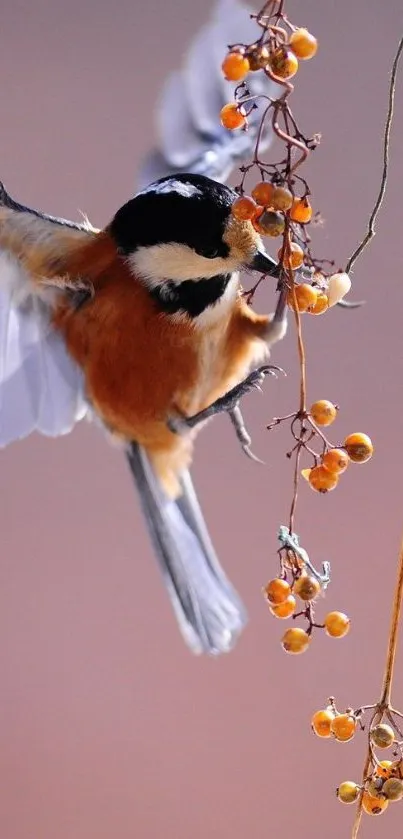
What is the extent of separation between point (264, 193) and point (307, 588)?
20 centimetres

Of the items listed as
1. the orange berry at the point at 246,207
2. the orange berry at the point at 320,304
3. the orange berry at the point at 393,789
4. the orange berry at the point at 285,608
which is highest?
the orange berry at the point at 246,207

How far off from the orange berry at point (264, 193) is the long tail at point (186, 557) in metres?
0.54

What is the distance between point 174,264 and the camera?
78 centimetres

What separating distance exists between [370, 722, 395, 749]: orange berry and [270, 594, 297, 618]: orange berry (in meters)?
0.10

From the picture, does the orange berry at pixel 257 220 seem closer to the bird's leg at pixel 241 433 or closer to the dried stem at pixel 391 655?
the dried stem at pixel 391 655

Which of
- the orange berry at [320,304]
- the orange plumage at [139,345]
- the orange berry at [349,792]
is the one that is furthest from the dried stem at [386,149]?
the orange plumage at [139,345]

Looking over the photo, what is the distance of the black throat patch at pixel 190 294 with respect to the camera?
0.82 meters

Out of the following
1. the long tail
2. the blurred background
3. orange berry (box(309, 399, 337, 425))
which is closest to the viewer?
orange berry (box(309, 399, 337, 425))

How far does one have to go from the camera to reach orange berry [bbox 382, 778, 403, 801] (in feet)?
1.49

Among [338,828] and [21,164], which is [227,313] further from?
[338,828]

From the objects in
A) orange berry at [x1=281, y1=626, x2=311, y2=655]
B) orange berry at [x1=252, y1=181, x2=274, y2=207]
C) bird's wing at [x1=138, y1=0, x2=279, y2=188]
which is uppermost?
bird's wing at [x1=138, y1=0, x2=279, y2=188]

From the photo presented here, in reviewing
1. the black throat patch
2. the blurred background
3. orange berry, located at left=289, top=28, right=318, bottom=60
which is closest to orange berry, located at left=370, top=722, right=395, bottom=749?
orange berry, located at left=289, top=28, right=318, bottom=60

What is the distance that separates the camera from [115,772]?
4.94 feet

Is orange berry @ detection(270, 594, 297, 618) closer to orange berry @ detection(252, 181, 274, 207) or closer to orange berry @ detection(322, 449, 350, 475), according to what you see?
orange berry @ detection(322, 449, 350, 475)
